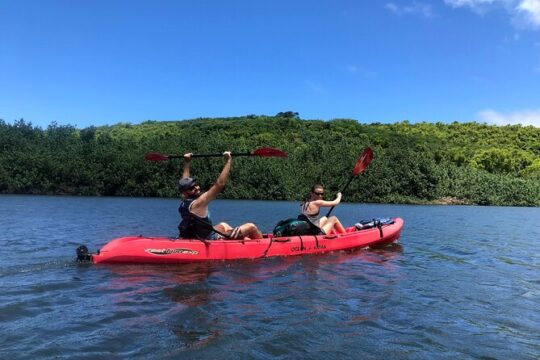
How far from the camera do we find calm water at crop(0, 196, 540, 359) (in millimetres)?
4398

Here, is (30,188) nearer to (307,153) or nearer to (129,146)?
(129,146)

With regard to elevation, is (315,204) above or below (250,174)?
below

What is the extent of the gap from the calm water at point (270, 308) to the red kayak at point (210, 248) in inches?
8.4

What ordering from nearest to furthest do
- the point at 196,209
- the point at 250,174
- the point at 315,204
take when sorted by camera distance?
the point at 196,209, the point at 315,204, the point at 250,174

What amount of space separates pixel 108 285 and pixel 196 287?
1.23 meters

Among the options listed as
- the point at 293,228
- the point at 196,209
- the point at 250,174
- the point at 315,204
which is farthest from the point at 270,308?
the point at 250,174

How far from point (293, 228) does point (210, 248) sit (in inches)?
90.9

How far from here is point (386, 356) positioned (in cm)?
432

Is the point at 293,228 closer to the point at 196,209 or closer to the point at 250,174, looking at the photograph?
the point at 196,209

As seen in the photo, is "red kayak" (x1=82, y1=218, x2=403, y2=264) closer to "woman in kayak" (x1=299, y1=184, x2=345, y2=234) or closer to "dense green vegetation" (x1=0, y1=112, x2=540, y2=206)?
"woman in kayak" (x1=299, y1=184, x2=345, y2=234)

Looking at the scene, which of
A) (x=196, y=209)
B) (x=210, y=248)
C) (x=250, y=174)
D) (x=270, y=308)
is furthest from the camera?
(x=250, y=174)

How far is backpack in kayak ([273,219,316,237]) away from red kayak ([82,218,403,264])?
0.29m

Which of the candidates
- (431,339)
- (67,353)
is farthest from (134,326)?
(431,339)

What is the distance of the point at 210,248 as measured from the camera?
855 centimetres
